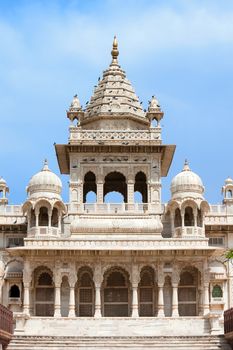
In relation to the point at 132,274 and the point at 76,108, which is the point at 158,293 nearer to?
the point at 132,274

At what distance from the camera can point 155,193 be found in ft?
177

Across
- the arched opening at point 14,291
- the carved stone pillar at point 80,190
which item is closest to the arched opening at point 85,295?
the arched opening at point 14,291

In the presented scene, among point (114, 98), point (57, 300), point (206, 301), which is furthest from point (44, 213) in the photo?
point (206, 301)

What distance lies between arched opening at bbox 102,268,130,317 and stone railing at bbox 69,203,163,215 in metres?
4.26

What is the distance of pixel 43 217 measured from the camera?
51438mm

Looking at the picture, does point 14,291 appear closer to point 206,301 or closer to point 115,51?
point 206,301

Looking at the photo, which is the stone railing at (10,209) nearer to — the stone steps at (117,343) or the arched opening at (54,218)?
the arched opening at (54,218)

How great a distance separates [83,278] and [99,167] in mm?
7970

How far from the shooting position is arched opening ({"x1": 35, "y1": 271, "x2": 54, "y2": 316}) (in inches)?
1960

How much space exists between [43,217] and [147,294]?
7.75m

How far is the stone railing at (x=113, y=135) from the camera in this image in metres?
54.6

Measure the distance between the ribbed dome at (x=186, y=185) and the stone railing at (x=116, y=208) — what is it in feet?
6.03

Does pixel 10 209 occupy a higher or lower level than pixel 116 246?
higher

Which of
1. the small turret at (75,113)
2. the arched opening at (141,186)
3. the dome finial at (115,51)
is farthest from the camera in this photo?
the dome finial at (115,51)
